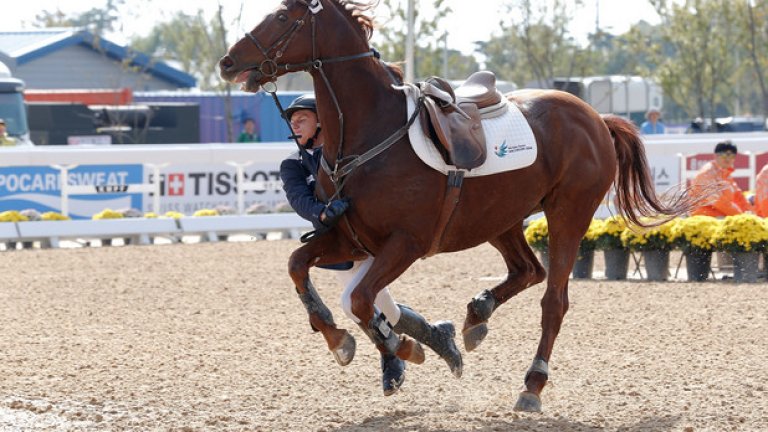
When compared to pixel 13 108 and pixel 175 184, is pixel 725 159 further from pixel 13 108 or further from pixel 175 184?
pixel 13 108

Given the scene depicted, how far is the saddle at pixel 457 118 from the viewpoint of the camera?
6.57 meters

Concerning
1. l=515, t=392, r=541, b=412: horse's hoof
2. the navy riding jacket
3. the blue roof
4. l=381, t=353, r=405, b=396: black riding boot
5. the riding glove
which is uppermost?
the blue roof

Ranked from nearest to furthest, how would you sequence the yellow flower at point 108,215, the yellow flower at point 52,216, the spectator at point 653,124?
the yellow flower at point 52,216, the yellow flower at point 108,215, the spectator at point 653,124

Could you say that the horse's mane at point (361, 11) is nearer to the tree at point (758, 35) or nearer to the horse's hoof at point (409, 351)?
the horse's hoof at point (409, 351)

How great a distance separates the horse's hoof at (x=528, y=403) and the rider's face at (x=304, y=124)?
1829 mm

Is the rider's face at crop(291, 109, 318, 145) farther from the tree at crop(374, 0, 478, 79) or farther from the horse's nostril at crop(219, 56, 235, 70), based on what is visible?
the tree at crop(374, 0, 478, 79)

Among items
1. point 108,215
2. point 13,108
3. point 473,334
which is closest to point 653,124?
point 108,215

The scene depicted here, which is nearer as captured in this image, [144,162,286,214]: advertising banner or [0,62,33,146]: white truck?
[144,162,286,214]: advertising banner

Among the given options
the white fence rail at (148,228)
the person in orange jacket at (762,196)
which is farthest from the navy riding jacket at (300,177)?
the white fence rail at (148,228)

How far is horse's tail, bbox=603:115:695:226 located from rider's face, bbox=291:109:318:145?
1997mm

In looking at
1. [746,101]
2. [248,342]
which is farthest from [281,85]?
[248,342]

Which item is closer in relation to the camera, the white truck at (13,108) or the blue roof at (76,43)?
the white truck at (13,108)

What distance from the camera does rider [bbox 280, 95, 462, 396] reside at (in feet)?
22.0

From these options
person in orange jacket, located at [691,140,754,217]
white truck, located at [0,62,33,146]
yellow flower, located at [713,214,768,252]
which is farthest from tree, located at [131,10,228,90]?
yellow flower, located at [713,214,768,252]
